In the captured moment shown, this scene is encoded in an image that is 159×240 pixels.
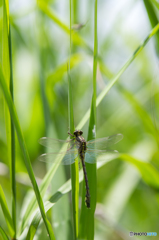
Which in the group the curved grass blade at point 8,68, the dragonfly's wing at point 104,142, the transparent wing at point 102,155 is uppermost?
the curved grass blade at point 8,68

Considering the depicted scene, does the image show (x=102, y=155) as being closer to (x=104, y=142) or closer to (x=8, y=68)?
(x=104, y=142)

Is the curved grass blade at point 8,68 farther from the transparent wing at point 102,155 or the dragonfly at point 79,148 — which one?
the transparent wing at point 102,155

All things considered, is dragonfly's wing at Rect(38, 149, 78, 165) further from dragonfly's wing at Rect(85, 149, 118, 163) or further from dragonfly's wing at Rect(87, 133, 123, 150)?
dragonfly's wing at Rect(87, 133, 123, 150)

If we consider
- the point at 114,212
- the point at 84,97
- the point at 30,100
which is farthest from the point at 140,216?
the point at 30,100

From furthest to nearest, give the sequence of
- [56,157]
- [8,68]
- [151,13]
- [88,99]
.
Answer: [88,99] → [151,13] → [56,157] → [8,68]

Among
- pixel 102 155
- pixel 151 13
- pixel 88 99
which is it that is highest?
pixel 151 13

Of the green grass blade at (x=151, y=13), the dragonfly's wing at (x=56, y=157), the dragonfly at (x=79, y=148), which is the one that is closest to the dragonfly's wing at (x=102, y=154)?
the dragonfly at (x=79, y=148)

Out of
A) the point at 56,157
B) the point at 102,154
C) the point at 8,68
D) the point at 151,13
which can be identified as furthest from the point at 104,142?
the point at 151,13

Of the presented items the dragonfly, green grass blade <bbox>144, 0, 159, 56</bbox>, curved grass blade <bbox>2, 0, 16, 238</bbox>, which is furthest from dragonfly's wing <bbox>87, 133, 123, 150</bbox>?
green grass blade <bbox>144, 0, 159, 56</bbox>
